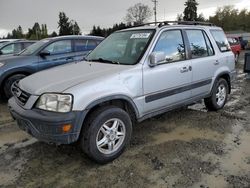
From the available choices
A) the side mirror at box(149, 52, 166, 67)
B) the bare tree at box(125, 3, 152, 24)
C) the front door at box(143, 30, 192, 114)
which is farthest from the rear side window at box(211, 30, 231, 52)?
the bare tree at box(125, 3, 152, 24)

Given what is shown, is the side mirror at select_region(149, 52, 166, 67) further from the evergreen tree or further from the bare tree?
the evergreen tree

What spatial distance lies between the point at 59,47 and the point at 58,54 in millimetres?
228

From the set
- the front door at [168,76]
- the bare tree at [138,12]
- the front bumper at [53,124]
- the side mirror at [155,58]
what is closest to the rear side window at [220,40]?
the front door at [168,76]

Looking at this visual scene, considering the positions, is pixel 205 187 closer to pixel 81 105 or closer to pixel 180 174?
pixel 180 174

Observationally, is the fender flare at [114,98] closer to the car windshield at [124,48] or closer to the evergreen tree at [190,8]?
the car windshield at [124,48]

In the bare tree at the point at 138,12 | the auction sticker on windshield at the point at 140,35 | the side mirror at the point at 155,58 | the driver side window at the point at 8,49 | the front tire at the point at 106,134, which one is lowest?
the front tire at the point at 106,134

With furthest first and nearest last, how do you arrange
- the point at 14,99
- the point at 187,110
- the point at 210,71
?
the point at 187,110 → the point at 210,71 → the point at 14,99

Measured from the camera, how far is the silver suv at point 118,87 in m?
3.38

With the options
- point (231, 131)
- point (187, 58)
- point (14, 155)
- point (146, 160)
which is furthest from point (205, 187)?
point (14, 155)

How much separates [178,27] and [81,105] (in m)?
2.47

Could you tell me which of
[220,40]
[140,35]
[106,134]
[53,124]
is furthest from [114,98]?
[220,40]

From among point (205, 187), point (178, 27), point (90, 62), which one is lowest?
point (205, 187)

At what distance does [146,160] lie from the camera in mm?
3873

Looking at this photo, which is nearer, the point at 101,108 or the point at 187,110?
the point at 101,108
